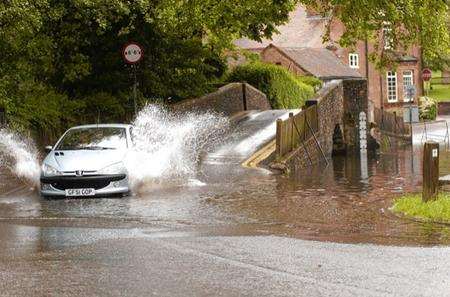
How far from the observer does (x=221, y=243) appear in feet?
34.8

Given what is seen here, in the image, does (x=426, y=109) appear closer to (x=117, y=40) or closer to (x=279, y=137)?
(x=117, y=40)

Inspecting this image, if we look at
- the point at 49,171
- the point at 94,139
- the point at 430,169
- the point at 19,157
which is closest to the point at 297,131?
the point at 19,157

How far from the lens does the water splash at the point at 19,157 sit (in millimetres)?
18656

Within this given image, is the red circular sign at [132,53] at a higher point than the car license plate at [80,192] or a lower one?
higher

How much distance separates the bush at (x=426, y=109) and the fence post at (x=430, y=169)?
58424 mm

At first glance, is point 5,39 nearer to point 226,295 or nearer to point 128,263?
point 128,263

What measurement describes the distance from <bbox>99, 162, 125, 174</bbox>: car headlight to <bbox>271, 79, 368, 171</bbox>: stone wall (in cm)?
1088

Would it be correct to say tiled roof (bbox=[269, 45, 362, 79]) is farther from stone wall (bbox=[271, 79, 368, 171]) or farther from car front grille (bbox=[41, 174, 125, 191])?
car front grille (bbox=[41, 174, 125, 191])

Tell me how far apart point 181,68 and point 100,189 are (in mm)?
13575

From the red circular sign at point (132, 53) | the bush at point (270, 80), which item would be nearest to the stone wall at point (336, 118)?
the bush at point (270, 80)

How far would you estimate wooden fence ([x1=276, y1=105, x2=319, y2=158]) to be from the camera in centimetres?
2264

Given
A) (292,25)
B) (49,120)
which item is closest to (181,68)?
(49,120)

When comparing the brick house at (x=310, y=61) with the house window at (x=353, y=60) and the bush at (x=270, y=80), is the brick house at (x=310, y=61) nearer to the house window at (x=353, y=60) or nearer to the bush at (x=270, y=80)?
the house window at (x=353, y=60)

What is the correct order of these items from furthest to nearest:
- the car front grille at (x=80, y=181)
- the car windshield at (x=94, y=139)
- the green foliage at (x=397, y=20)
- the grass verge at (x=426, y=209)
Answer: the green foliage at (x=397, y=20) < the car windshield at (x=94, y=139) < the car front grille at (x=80, y=181) < the grass verge at (x=426, y=209)
